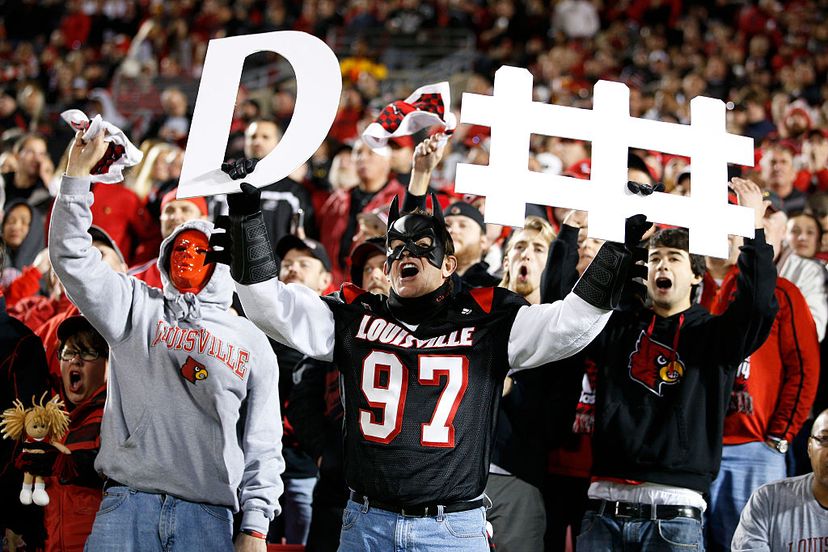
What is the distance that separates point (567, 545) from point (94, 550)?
7.30 ft

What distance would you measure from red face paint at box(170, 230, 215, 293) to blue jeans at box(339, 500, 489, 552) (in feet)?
3.72

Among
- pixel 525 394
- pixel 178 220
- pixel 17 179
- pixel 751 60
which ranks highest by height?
pixel 751 60

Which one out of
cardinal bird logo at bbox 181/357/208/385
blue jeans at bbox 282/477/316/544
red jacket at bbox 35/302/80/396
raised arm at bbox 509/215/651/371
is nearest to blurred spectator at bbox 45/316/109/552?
red jacket at bbox 35/302/80/396

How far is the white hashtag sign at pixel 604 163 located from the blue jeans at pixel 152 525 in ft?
4.94

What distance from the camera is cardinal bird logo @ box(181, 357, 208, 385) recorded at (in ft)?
12.9

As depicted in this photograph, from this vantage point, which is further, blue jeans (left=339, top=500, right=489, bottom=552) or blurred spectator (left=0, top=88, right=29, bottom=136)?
blurred spectator (left=0, top=88, right=29, bottom=136)

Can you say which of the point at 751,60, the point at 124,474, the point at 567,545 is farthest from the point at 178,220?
the point at 751,60

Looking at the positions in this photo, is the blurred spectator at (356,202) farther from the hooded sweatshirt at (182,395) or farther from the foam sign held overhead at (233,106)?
the foam sign held overhead at (233,106)

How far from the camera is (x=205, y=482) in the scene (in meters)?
3.88

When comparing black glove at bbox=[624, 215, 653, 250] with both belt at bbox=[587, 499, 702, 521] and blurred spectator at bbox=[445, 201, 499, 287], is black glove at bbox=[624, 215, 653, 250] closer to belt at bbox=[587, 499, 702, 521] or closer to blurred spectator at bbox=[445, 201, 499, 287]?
belt at bbox=[587, 499, 702, 521]

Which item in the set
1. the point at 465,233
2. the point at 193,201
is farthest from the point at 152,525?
the point at 193,201

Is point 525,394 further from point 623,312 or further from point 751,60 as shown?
point 751,60

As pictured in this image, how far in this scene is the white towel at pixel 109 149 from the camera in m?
3.67

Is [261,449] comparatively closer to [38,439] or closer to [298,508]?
[38,439]
